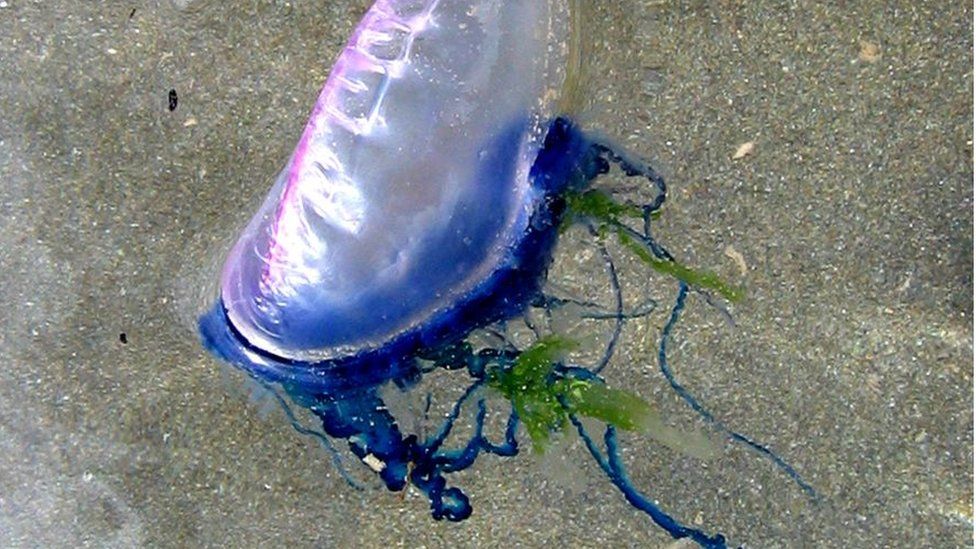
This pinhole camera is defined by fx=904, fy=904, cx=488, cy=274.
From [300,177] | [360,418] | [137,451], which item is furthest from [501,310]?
[137,451]

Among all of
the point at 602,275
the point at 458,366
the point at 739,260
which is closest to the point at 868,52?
the point at 739,260

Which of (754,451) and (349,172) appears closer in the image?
(349,172)

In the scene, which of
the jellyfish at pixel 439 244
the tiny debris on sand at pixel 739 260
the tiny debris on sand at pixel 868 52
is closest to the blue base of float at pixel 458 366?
the jellyfish at pixel 439 244

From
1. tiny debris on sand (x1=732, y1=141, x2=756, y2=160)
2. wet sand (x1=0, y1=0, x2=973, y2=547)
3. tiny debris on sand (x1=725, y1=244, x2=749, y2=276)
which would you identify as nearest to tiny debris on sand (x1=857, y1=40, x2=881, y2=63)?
wet sand (x1=0, y1=0, x2=973, y2=547)

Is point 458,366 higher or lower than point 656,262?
lower

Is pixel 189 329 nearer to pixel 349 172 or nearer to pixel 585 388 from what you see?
pixel 349 172

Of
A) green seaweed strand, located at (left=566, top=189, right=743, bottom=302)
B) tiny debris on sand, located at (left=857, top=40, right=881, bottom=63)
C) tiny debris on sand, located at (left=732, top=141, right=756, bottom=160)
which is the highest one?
tiny debris on sand, located at (left=857, top=40, right=881, bottom=63)

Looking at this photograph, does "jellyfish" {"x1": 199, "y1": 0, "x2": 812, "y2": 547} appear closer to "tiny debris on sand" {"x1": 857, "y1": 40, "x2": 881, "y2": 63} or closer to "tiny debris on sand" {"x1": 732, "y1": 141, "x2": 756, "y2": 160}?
"tiny debris on sand" {"x1": 732, "y1": 141, "x2": 756, "y2": 160}

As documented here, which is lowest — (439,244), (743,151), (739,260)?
(439,244)

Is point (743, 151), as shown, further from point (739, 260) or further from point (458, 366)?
point (458, 366)
